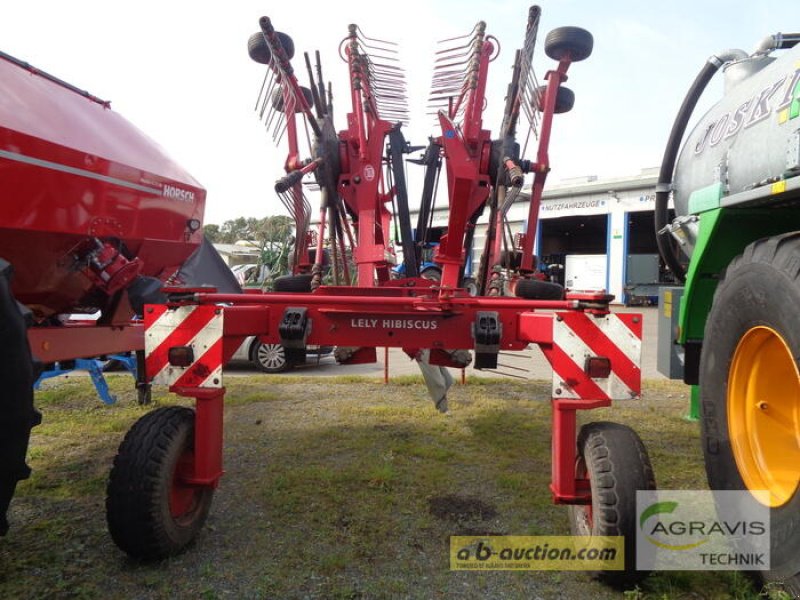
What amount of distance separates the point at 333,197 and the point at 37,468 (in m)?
2.84

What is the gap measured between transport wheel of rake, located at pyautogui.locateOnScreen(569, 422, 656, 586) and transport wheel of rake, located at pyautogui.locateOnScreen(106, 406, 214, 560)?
1871mm

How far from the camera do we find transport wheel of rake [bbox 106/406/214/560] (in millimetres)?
2424

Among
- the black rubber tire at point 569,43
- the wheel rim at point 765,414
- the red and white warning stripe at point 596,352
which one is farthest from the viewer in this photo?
the black rubber tire at point 569,43

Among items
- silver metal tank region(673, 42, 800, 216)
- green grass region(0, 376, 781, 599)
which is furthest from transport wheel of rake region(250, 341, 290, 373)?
silver metal tank region(673, 42, 800, 216)

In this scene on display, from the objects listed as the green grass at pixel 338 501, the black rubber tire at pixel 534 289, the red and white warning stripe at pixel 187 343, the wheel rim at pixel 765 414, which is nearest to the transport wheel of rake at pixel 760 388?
the wheel rim at pixel 765 414

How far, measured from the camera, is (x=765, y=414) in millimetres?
2373

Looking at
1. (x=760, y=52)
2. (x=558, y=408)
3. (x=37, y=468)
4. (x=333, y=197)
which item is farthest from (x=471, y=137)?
(x=37, y=468)

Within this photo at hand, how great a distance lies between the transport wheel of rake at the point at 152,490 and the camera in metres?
2.42

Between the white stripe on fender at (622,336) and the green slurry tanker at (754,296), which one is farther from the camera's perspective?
the white stripe on fender at (622,336)

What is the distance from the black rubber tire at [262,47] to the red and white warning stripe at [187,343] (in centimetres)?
212

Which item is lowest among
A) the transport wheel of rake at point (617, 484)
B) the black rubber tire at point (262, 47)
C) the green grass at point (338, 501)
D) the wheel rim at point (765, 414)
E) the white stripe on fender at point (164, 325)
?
the green grass at point (338, 501)

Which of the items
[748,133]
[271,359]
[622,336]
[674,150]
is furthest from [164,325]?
[271,359]

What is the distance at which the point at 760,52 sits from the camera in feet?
10.7

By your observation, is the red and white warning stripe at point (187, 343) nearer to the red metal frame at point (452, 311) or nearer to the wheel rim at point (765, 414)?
the red metal frame at point (452, 311)
